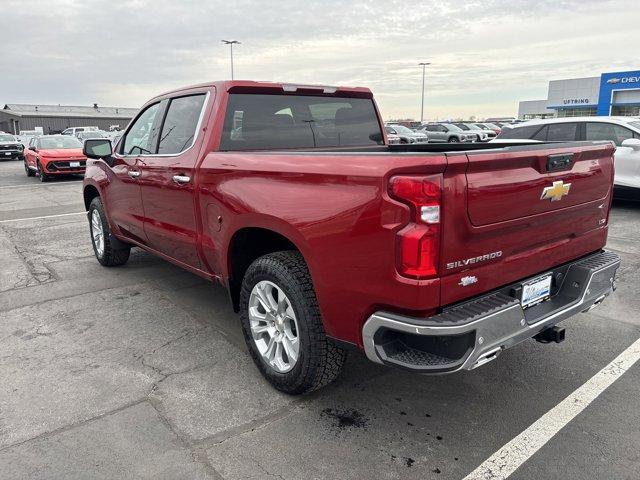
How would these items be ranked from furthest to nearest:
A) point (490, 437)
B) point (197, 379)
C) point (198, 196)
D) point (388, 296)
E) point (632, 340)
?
point (632, 340) < point (198, 196) < point (197, 379) < point (490, 437) < point (388, 296)

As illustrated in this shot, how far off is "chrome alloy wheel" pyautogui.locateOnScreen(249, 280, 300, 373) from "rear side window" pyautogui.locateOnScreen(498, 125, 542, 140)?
27.4ft

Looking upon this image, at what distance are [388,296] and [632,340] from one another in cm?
263

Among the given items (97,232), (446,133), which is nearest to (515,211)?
(97,232)

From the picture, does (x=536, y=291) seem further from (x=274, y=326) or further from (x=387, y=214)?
(x=274, y=326)

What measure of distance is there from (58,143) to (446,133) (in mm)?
21154

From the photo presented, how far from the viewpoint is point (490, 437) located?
9.04 ft

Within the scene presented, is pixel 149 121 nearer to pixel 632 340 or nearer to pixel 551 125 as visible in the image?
pixel 632 340

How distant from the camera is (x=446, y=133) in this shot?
30.6 m

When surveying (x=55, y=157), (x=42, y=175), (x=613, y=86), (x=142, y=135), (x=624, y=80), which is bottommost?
(x=42, y=175)

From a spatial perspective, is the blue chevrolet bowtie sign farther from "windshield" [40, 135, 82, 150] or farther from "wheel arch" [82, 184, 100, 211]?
"wheel arch" [82, 184, 100, 211]

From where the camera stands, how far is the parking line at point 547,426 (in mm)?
2492

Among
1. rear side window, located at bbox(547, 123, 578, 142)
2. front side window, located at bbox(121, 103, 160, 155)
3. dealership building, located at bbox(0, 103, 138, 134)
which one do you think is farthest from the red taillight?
dealership building, located at bbox(0, 103, 138, 134)

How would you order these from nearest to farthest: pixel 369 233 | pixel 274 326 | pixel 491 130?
1. pixel 369 233
2. pixel 274 326
3. pixel 491 130

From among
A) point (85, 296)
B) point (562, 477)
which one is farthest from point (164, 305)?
point (562, 477)
